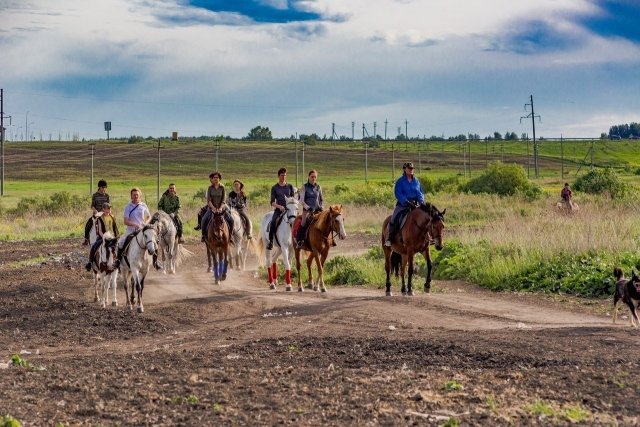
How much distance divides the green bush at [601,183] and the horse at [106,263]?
124ft

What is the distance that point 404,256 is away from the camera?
21031 millimetres

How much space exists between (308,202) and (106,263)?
5024 millimetres

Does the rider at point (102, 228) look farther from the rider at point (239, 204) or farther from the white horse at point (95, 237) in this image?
the rider at point (239, 204)

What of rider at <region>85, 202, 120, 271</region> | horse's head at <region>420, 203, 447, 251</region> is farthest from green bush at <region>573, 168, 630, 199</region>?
rider at <region>85, 202, 120, 271</region>

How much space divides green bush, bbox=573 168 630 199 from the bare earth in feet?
112

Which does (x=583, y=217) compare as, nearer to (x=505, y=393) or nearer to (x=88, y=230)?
(x=88, y=230)

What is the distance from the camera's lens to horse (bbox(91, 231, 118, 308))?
64.3 ft

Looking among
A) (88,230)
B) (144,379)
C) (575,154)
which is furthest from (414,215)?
(575,154)

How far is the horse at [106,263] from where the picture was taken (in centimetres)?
1959

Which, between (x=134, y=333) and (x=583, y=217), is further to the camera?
(x=583, y=217)

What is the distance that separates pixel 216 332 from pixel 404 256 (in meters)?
5.71

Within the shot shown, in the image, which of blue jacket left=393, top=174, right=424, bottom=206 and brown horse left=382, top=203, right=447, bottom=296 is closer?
brown horse left=382, top=203, right=447, bottom=296

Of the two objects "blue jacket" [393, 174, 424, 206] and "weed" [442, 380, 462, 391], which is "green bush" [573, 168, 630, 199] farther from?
"weed" [442, 380, 462, 391]

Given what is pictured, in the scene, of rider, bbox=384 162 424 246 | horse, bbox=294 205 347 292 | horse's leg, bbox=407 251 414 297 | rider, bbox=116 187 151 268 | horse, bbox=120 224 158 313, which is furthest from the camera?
horse, bbox=294 205 347 292
